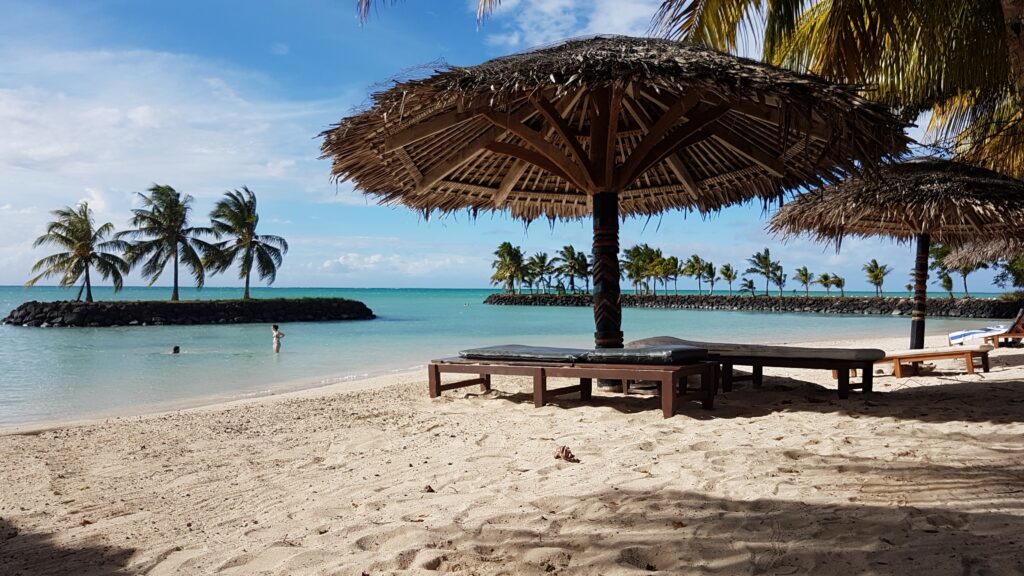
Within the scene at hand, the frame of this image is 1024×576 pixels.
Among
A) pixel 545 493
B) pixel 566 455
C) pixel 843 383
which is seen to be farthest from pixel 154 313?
pixel 545 493

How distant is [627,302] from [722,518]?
63.2m

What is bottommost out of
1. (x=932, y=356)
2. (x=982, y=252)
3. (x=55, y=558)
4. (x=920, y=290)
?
(x=55, y=558)

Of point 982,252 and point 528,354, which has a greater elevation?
point 982,252

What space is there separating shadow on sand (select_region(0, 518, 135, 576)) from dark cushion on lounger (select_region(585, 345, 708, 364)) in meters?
3.61

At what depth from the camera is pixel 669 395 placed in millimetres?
4992

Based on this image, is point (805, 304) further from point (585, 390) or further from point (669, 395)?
point (669, 395)

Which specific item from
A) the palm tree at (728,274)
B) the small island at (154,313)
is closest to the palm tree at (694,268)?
the palm tree at (728,274)

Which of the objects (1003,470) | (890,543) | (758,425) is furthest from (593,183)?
(890,543)

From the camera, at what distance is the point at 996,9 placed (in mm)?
5984

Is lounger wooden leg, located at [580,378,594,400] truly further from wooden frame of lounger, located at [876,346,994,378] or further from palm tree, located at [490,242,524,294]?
palm tree, located at [490,242,524,294]

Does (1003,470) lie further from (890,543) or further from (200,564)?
(200,564)

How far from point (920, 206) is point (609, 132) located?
15.6 feet

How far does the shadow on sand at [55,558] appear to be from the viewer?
8.17 ft

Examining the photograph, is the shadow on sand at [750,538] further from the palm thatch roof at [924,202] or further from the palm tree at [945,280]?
the palm tree at [945,280]
